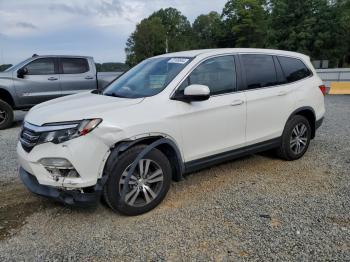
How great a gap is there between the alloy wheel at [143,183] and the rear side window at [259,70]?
1791 mm

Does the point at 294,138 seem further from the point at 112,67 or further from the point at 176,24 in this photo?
the point at 176,24

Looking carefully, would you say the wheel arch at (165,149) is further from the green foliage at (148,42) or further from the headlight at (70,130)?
the green foliage at (148,42)

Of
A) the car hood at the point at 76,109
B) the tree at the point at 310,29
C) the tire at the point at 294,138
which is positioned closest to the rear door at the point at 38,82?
the car hood at the point at 76,109

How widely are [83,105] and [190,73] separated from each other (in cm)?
Answer: 129

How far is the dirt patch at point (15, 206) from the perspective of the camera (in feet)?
11.6

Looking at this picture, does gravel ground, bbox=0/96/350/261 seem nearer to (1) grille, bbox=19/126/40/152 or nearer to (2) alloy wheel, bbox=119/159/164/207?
(2) alloy wheel, bbox=119/159/164/207

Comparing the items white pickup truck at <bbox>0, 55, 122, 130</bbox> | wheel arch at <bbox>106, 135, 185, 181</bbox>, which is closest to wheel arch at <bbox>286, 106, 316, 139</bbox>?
wheel arch at <bbox>106, 135, 185, 181</bbox>

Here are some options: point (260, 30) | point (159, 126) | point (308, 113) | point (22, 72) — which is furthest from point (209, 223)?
point (260, 30)

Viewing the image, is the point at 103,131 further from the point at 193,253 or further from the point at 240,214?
the point at 240,214

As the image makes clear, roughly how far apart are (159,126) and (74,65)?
23.1ft

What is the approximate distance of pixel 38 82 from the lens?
921 cm

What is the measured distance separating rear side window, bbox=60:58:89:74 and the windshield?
5.50 m

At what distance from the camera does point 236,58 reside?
15.0 feet

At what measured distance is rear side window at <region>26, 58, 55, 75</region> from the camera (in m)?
9.24
